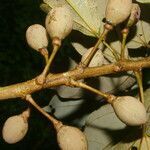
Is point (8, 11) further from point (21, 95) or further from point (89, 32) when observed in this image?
point (21, 95)

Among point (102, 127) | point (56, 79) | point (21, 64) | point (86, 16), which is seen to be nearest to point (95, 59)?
point (56, 79)

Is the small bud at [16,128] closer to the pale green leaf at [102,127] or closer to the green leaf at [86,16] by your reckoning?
the green leaf at [86,16]

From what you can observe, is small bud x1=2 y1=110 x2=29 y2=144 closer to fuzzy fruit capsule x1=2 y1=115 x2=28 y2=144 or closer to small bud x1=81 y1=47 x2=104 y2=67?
fuzzy fruit capsule x1=2 y1=115 x2=28 y2=144

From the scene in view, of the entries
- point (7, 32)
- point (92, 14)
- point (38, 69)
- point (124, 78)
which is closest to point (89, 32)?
point (92, 14)

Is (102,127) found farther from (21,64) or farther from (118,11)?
(21,64)

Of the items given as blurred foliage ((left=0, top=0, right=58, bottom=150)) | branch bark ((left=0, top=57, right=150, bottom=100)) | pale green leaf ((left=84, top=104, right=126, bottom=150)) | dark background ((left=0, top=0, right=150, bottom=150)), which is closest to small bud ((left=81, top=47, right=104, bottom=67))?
branch bark ((left=0, top=57, right=150, bottom=100))

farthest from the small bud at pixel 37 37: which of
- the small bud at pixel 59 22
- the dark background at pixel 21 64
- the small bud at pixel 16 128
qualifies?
the dark background at pixel 21 64
